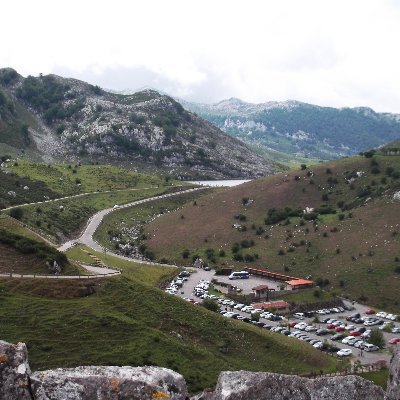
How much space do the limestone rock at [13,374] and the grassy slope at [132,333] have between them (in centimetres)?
3583

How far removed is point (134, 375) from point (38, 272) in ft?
169

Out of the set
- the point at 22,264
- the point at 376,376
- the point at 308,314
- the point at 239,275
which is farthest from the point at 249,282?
the point at 22,264

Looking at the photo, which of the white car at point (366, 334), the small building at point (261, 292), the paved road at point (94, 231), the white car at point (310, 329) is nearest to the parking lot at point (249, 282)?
the small building at point (261, 292)

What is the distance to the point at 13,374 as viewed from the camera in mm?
8070

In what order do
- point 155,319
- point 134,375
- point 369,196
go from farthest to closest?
point 369,196, point 155,319, point 134,375

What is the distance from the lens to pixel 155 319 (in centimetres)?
5484

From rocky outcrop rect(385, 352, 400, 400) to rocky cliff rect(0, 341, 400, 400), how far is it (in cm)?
2

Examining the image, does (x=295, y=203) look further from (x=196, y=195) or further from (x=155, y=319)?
(x=155, y=319)

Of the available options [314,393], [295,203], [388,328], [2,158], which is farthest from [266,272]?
[2,158]

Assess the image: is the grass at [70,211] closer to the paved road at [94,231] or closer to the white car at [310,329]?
the paved road at [94,231]

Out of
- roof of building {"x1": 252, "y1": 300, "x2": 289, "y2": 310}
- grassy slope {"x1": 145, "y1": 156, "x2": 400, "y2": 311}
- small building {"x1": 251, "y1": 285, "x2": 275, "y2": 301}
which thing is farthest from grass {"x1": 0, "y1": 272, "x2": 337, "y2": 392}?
grassy slope {"x1": 145, "y1": 156, "x2": 400, "y2": 311}

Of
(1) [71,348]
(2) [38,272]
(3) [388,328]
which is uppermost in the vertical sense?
(2) [38,272]

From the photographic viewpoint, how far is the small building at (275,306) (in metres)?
84.0

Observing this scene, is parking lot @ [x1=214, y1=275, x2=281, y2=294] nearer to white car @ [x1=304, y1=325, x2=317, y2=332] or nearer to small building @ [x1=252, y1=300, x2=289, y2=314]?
small building @ [x1=252, y1=300, x2=289, y2=314]
